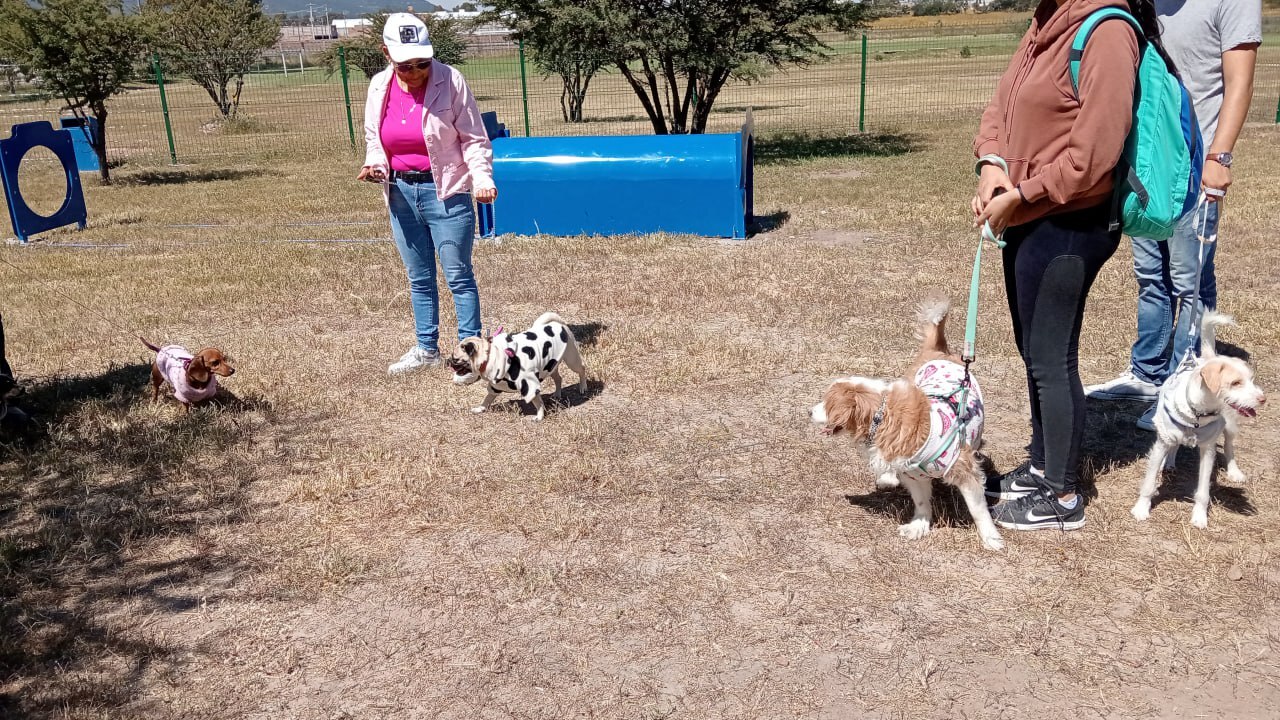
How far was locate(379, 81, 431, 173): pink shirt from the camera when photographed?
16.8ft

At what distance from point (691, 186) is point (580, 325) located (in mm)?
2978

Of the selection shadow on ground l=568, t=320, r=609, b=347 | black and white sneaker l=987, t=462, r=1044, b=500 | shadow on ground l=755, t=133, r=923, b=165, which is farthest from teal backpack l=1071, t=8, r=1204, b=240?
shadow on ground l=755, t=133, r=923, b=165

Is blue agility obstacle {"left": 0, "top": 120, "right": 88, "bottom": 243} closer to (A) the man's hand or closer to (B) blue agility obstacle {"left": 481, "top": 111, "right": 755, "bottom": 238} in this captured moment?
(B) blue agility obstacle {"left": 481, "top": 111, "right": 755, "bottom": 238}

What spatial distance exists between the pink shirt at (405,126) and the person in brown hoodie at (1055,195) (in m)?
2.95

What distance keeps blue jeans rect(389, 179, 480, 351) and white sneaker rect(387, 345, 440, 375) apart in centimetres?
4

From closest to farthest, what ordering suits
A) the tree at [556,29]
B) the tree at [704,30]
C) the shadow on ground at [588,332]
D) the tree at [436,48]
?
the shadow on ground at [588,332] → the tree at [556,29] → the tree at [704,30] → the tree at [436,48]

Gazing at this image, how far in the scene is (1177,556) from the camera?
348 centimetres

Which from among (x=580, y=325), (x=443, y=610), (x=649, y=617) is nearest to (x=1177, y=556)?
(x=649, y=617)

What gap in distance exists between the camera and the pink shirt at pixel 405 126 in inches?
202

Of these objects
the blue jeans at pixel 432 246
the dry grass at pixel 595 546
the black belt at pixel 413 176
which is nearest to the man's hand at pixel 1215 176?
the dry grass at pixel 595 546

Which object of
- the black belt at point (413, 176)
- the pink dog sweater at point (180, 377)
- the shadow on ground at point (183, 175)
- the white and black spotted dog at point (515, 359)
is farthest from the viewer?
the shadow on ground at point (183, 175)

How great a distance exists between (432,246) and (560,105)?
21.4 m

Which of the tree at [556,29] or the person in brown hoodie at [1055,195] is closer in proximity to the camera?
the person in brown hoodie at [1055,195]

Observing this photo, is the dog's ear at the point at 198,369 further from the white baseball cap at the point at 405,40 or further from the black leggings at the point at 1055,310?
the black leggings at the point at 1055,310
